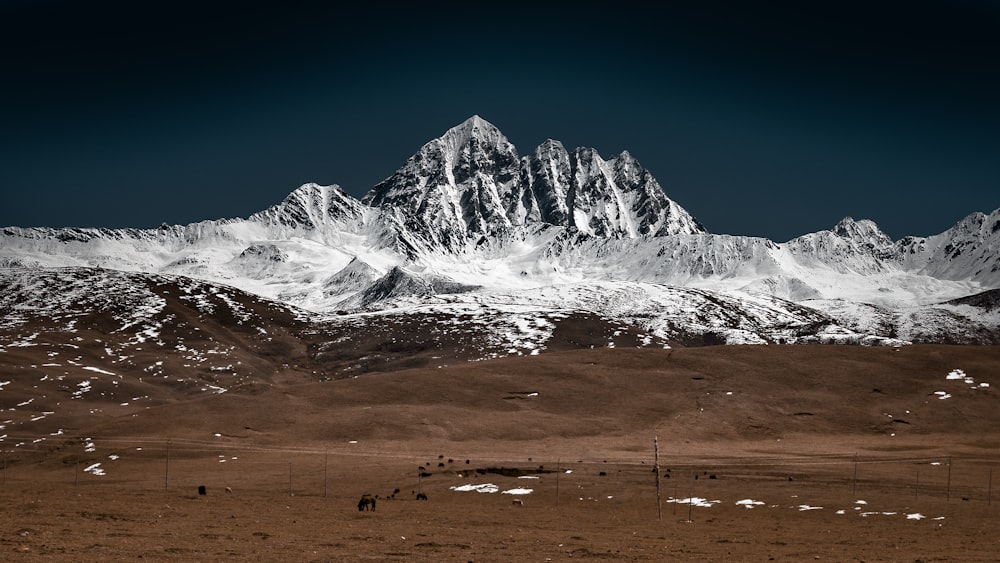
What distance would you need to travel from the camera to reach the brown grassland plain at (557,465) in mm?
41156

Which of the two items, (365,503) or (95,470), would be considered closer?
(365,503)

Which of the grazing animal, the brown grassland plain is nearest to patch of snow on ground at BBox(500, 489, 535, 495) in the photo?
the brown grassland plain

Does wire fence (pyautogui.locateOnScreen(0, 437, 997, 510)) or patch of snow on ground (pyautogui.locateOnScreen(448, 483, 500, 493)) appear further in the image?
patch of snow on ground (pyautogui.locateOnScreen(448, 483, 500, 493))

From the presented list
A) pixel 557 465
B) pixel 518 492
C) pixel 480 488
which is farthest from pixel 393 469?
pixel 518 492

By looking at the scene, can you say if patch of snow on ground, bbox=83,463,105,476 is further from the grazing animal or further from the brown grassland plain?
the grazing animal

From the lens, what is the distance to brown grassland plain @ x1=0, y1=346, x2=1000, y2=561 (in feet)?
135

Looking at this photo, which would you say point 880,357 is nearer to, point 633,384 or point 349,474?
point 633,384

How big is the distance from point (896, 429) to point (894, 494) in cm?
5523

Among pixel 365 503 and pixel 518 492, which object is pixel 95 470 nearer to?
pixel 365 503

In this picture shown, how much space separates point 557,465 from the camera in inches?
3093

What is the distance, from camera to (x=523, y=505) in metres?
63.2

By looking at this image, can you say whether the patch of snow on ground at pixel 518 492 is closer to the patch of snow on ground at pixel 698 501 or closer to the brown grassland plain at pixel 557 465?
the brown grassland plain at pixel 557 465

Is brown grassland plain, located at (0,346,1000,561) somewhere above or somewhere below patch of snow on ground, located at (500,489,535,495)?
above

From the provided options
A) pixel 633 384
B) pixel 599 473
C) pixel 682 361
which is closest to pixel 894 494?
pixel 599 473
